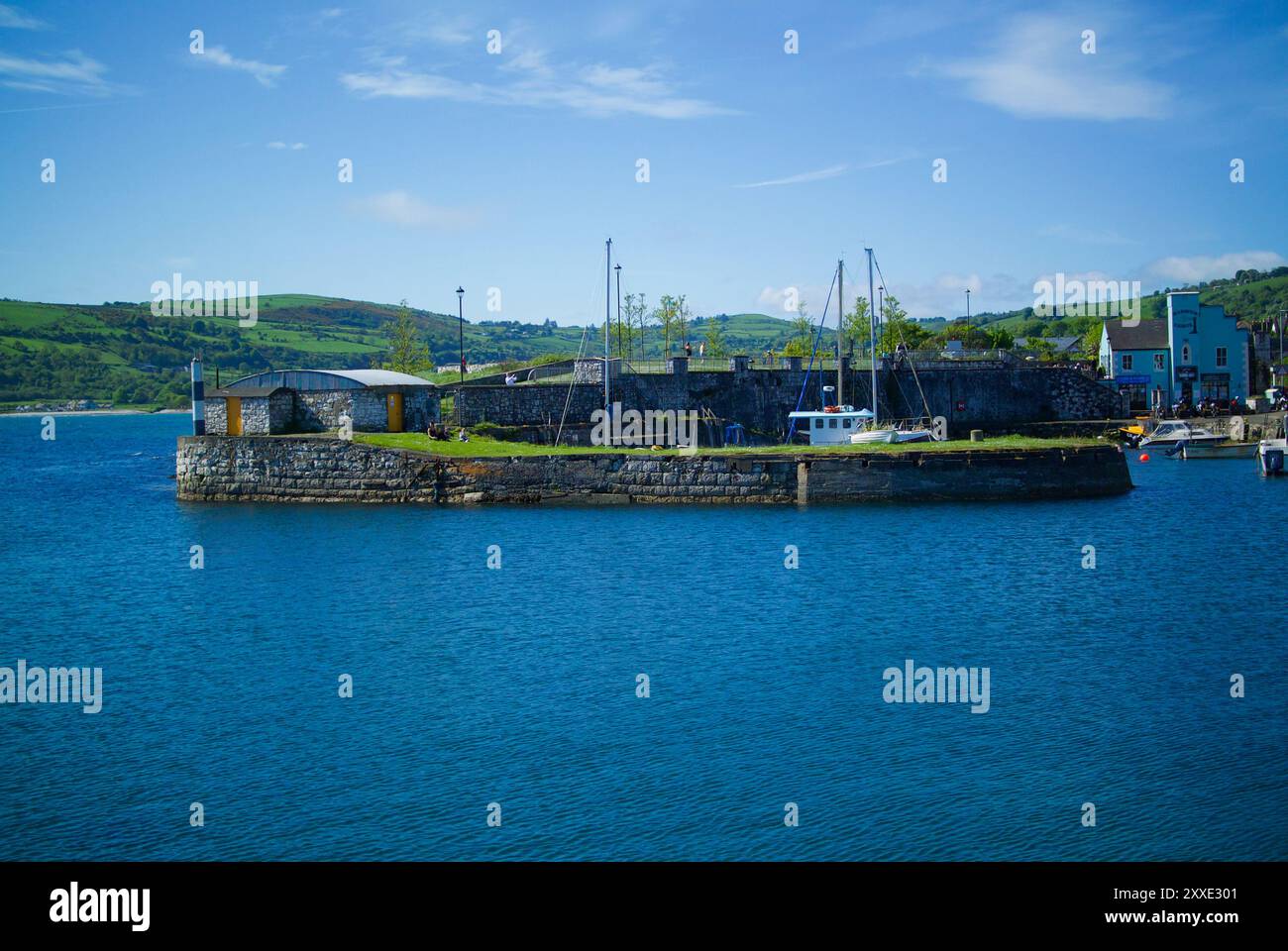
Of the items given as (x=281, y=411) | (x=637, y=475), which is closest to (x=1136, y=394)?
(x=637, y=475)

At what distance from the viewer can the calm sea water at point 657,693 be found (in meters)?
14.6

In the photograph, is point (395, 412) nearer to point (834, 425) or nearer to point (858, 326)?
point (834, 425)

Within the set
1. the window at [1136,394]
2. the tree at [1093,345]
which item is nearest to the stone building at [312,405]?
the window at [1136,394]

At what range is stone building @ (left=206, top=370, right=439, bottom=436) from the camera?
→ 163 ft

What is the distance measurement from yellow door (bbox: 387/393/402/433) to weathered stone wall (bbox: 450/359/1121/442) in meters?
2.76

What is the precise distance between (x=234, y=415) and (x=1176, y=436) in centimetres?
5166

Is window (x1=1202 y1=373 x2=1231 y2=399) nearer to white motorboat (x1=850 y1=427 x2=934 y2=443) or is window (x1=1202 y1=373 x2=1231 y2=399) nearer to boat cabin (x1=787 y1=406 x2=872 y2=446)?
white motorboat (x1=850 y1=427 x2=934 y2=443)

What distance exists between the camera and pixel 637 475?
43625 mm

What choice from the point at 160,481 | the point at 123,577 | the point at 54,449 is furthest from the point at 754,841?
the point at 54,449

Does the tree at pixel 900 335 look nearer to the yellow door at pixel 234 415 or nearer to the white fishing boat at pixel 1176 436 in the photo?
the white fishing boat at pixel 1176 436

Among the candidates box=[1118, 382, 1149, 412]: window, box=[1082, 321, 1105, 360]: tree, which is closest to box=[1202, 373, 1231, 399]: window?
box=[1118, 382, 1149, 412]: window

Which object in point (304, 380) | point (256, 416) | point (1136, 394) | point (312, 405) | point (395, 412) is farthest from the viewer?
point (1136, 394)
